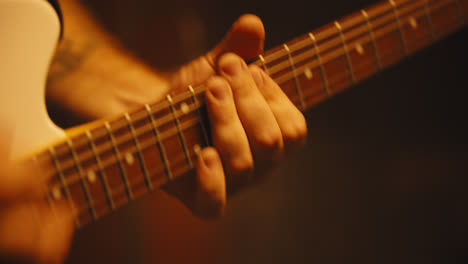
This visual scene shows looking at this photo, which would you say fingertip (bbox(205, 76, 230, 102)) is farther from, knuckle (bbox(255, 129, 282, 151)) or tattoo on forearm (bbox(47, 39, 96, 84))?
tattoo on forearm (bbox(47, 39, 96, 84))

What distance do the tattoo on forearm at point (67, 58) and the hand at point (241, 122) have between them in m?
0.39

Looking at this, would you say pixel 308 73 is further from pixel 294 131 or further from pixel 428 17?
pixel 428 17

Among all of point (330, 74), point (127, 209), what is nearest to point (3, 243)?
point (330, 74)

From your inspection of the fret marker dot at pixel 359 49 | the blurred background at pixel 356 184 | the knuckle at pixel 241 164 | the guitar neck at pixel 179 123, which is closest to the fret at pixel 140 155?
the guitar neck at pixel 179 123

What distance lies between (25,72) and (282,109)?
0.32m

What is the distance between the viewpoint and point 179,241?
89cm

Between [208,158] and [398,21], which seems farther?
[398,21]

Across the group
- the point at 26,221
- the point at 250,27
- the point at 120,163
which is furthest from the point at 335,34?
the point at 26,221

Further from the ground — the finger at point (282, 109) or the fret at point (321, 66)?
the fret at point (321, 66)

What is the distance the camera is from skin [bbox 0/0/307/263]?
0.93 ft

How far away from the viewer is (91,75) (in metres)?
0.65

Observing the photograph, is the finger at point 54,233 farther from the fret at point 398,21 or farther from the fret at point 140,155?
the fret at point 398,21

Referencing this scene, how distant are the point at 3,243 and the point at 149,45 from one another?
26.4 inches

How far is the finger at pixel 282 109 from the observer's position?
385mm
